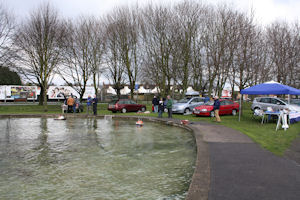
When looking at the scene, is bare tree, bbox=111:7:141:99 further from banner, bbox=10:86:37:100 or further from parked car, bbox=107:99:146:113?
banner, bbox=10:86:37:100

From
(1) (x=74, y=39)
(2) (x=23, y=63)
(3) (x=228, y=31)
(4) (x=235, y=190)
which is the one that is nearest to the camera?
Answer: (4) (x=235, y=190)

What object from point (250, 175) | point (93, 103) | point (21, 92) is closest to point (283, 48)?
point (93, 103)

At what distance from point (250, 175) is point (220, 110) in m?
16.8

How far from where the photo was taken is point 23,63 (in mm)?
28391

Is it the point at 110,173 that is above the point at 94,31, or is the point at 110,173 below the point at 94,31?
below

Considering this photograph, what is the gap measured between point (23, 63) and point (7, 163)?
2432 cm

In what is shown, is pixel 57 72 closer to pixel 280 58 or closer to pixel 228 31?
pixel 228 31

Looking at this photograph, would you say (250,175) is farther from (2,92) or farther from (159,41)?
(2,92)

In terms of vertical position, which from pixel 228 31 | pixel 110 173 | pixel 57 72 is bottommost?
pixel 110 173

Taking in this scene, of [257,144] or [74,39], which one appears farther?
[74,39]

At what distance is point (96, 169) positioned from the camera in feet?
20.7

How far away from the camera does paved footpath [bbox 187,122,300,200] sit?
4.06 metres

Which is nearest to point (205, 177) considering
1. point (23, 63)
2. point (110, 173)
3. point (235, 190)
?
point (235, 190)

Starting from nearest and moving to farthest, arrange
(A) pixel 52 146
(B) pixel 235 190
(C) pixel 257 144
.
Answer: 1. (B) pixel 235 190
2. (C) pixel 257 144
3. (A) pixel 52 146
